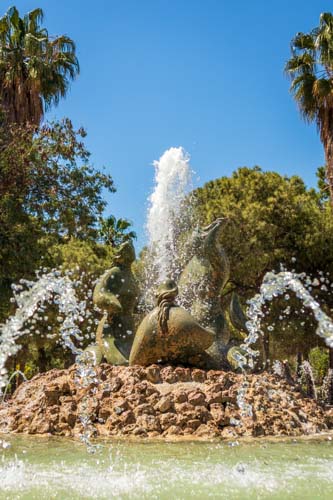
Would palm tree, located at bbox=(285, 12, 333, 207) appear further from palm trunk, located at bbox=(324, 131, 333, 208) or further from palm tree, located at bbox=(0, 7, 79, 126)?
palm tree, located at bbox=(0, 7, 79, 126)

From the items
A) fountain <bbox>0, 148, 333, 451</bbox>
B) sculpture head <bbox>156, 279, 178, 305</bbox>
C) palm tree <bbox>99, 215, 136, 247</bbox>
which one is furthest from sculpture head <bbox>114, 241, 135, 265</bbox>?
palm tree <bbox>99, 215, 136, 247</bbox>

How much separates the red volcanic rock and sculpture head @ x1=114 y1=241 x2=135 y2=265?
2.34 m

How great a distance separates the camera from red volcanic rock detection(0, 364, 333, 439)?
748 cm

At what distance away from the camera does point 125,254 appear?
10.5 meters

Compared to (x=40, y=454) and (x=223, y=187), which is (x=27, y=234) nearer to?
(x=223, y=187)

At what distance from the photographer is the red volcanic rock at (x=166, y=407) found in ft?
24.5

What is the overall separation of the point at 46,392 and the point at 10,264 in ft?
29.1

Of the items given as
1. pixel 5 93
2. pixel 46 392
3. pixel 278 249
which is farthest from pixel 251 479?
pixel 5 93

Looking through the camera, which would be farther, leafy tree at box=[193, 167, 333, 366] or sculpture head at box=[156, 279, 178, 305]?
leafy tree at box=[193, 167, 333, 366]

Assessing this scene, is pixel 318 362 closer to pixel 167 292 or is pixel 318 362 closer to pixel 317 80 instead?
pixel 317 80

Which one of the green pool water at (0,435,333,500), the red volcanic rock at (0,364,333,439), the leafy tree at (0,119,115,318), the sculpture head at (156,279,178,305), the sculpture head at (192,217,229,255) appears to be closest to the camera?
the green pool water at (0,435,333,500)

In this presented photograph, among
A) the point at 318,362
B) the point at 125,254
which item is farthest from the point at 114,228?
the point at 125,254

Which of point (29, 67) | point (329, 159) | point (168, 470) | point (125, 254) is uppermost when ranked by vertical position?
point (29, 67)

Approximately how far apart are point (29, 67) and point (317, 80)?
9125 millimetres
